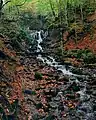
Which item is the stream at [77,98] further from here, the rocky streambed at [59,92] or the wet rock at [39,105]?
the wet rock at [39,105]

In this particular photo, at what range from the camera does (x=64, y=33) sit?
125ft

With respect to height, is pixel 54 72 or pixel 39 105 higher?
pixel 39 105

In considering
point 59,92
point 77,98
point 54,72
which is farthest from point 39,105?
point 54,72

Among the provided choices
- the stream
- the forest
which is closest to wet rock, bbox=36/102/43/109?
the forest

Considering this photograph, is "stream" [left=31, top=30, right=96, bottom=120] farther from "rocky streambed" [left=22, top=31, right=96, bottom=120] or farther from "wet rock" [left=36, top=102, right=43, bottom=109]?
"wet rock" [left=36, top=102, right=43, bottom=109]

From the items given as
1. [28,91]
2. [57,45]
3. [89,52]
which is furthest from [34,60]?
[28,91]

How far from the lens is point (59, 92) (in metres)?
18.1

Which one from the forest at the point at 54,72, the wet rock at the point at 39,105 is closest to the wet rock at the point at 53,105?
the forest at the point at 54,72

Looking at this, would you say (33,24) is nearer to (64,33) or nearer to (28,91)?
(64,33)

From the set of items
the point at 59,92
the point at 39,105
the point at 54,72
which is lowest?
the point at 54,72

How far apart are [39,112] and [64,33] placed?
24389 mm

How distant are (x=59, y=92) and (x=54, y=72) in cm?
540

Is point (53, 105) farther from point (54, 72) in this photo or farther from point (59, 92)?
point (54, 72)

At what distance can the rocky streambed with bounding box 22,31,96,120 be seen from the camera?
14539 millimetres
